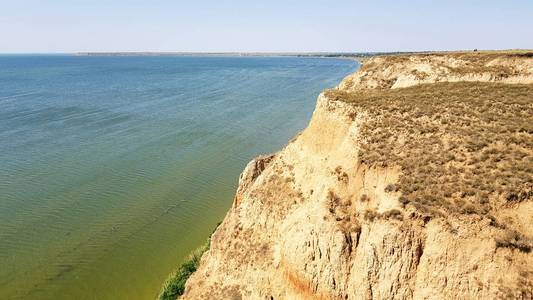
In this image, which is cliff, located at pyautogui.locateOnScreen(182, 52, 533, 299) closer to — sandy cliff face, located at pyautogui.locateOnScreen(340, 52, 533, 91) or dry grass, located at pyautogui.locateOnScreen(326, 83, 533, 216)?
dry grass, located at pyautogui.locateOnScreen(326, 83, 533, 216)

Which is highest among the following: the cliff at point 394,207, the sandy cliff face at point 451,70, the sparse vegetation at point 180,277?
the sandy cliff face at point 451,70

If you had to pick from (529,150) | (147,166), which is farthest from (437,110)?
(147,166)

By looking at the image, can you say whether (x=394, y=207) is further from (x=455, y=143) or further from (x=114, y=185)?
(x=114, y=185)

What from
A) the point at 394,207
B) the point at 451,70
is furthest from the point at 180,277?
the point at 451,70

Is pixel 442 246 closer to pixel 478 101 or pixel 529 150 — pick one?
pixel 529 150

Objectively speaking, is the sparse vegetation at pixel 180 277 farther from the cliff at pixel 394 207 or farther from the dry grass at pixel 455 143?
the dry grass at pixel 455 143

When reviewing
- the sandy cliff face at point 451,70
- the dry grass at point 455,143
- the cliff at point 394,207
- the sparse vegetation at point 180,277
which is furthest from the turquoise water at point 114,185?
the sandy cliff face at point 451,70

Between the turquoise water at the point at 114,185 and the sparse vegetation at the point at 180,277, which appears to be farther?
the turquoise water at the point at 114,185
